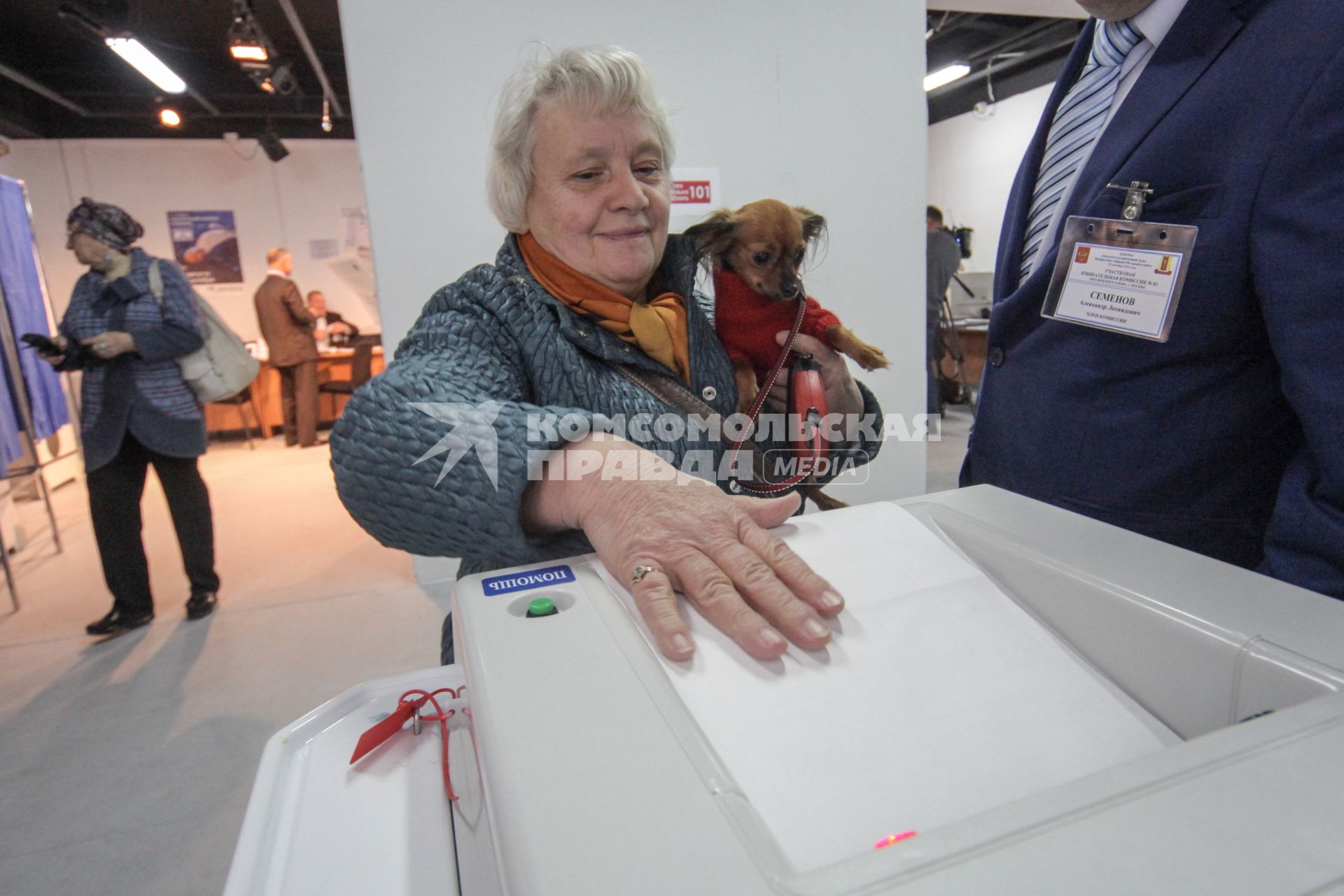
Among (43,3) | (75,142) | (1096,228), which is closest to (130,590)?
(1096,228)

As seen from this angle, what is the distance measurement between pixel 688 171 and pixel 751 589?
8.13 feet

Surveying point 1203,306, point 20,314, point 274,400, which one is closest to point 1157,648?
point 1203,306

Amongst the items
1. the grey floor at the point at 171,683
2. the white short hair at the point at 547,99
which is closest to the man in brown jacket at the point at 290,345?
the grey floor at the point at 171,683

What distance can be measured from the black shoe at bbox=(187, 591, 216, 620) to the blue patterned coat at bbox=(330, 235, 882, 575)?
8.11 feet

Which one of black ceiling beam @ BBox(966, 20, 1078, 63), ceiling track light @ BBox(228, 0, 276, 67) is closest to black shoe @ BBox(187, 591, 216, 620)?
ceiling track light @ BBox(228, 0, 276, 67)

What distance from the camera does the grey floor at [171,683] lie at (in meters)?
1.58

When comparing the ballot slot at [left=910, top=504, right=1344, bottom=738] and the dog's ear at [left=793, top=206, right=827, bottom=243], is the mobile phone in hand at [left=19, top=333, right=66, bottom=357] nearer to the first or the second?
the dog's ear at [left=793, top=206, right=827, bottom=243]

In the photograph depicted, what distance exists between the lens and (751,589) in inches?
20.6

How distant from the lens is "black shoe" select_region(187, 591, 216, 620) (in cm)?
270

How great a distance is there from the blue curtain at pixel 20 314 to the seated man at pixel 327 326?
8.50 ft

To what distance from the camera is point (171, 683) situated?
2.25 m

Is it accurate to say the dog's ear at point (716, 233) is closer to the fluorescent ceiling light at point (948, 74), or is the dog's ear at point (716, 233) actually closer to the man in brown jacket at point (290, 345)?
the man in brown jacket at point (290, 345)

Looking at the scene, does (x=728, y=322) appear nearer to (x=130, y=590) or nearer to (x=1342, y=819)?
(x=1342, y=819)

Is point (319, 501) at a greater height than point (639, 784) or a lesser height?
lesser
